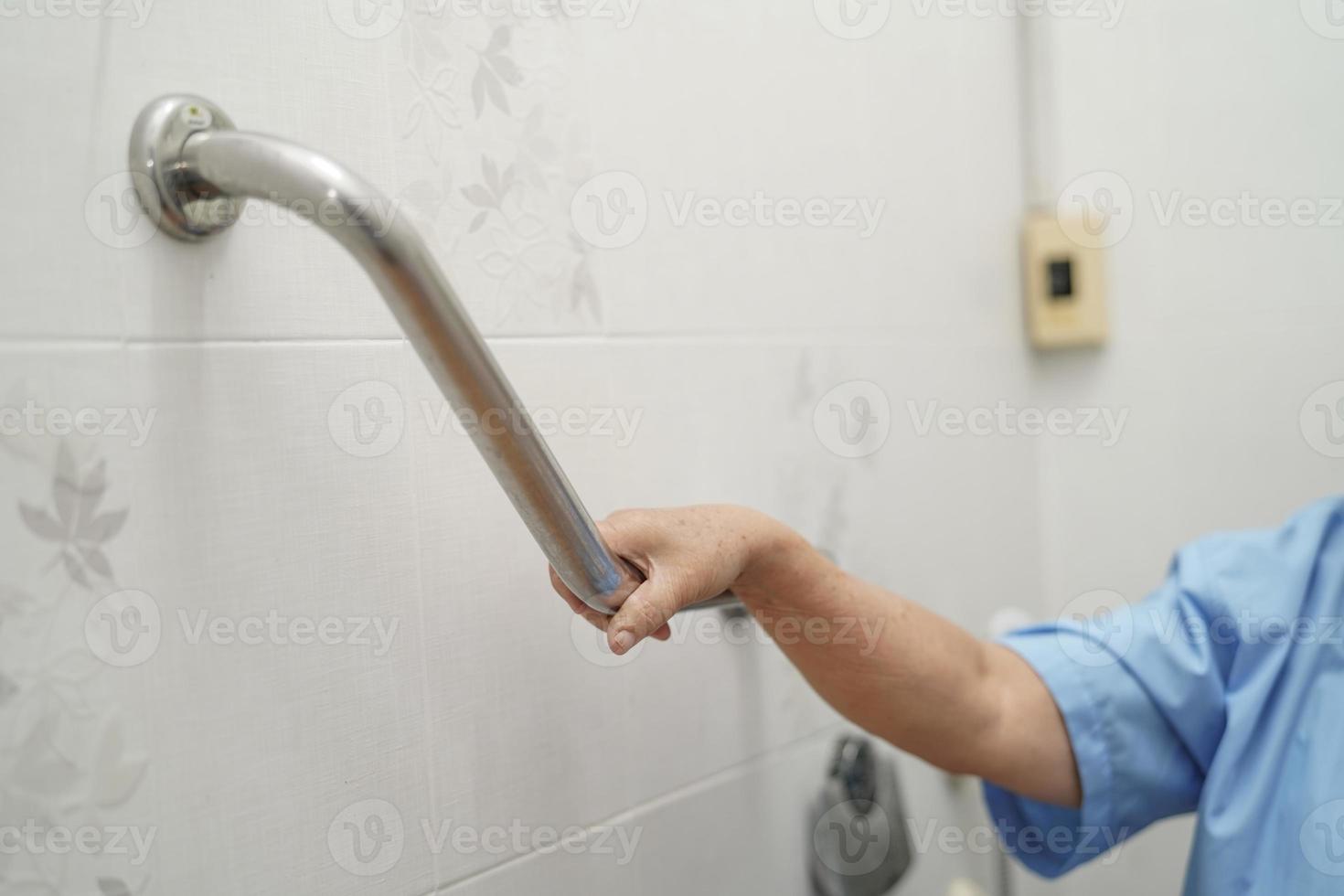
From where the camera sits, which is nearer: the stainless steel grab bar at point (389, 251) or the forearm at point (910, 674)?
the stainless steel grab bar at point (389, 251)

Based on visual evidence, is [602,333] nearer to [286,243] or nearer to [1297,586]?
[286,243]

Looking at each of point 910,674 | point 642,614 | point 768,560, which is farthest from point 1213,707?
point 642,614

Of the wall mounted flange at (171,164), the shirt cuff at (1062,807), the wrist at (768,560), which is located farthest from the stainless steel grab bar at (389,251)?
the shirt cuff at (1062,807)

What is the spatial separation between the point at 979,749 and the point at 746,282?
0.35 metres

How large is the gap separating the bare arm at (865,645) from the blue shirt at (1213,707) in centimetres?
3

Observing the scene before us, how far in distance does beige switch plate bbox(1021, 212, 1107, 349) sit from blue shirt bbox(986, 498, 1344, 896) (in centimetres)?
35

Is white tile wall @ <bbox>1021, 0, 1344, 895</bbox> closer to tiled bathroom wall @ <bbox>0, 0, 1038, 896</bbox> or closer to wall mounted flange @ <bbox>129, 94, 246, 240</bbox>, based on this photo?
tiled bathroom wall @ <bbox>0, 0, 1038, 896</bbox>

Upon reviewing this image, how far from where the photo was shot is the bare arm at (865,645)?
526mm

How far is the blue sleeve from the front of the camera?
0.74m

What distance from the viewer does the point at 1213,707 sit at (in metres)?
0.75

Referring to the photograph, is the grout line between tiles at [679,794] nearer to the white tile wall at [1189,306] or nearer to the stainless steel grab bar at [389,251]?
the stainless steel grab bar at [389,251]

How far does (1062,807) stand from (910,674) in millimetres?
194

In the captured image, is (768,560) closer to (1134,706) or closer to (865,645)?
(865,645)

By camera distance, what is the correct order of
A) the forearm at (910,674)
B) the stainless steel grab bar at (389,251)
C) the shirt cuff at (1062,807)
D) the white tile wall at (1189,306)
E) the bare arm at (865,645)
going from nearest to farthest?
Result: 1. the stainless steel grab bar at (389,251)
2. the bare arm at (865,645)
3. the forearm at (910,674)
4. the shirt cuff at (1062,807)
5. the white tile wall at (1189,306)
